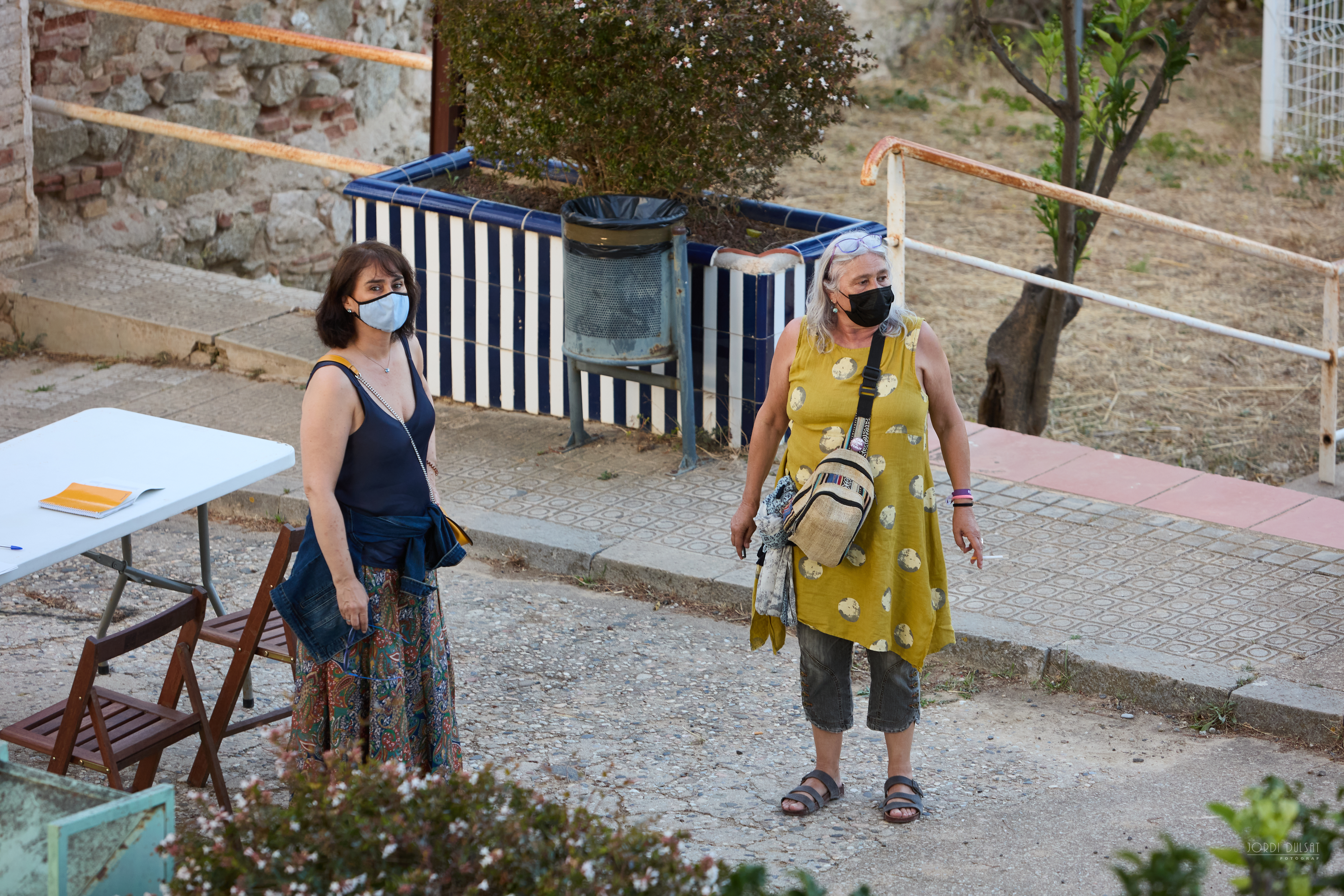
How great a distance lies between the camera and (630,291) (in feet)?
19.6

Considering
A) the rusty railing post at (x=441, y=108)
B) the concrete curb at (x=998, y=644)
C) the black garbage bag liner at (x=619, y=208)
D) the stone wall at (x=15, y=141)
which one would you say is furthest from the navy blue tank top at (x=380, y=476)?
the stone wall at (x=15, y=141)

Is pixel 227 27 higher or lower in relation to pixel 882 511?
higher

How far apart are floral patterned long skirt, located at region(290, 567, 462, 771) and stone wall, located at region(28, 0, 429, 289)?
5.68 m

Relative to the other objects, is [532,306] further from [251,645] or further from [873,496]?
[873,496]

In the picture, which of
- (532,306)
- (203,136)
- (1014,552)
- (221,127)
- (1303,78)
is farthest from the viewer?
(1303,78)

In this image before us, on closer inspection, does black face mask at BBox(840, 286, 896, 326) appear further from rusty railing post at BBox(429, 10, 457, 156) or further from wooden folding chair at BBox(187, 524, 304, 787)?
rusty railing post at BBox(429, 10, 457, 156)

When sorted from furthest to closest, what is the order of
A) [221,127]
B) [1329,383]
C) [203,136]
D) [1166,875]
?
1. [221,127]
2. [203,136]
3. [1329,383]
4. [1166,875]

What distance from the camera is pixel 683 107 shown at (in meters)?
6.03

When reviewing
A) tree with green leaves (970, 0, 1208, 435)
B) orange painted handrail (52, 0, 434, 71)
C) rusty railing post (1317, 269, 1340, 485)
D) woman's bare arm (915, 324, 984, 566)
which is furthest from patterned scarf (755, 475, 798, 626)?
orange painted handrail (52, 0, 434, 71)

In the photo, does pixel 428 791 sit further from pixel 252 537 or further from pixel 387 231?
pixel 387 231

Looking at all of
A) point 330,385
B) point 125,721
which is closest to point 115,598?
point 125,721

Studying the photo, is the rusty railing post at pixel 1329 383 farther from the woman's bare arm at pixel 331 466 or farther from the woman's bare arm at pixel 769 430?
the woman's bare arm at pixel 331 466

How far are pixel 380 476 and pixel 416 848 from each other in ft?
4.27

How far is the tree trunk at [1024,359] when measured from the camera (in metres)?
7.39
